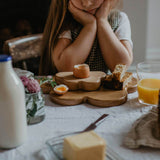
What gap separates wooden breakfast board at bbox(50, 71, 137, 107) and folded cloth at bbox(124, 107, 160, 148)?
16 centimetres

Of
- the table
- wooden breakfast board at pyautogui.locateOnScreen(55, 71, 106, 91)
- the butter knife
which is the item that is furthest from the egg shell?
the butter knife

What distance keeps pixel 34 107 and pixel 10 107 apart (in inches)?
5.9

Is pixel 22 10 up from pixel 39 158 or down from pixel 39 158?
up

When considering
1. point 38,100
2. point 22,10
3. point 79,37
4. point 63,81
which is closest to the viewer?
→ point 38,100

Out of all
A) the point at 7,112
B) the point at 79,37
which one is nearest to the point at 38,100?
the point at 7,112

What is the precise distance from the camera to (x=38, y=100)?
0.81m

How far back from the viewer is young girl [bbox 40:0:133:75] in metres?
1.37

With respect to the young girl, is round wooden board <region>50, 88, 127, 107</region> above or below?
below

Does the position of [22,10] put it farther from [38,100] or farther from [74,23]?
[38,100]

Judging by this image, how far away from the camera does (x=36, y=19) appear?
9.59ft

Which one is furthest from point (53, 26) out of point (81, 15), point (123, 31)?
point (123, 31)

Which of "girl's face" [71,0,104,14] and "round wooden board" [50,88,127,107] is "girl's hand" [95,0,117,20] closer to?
"girl's face" [71,0,104,14]

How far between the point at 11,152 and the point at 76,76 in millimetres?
484

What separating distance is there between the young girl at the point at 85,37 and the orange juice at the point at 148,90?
1.20 ft
